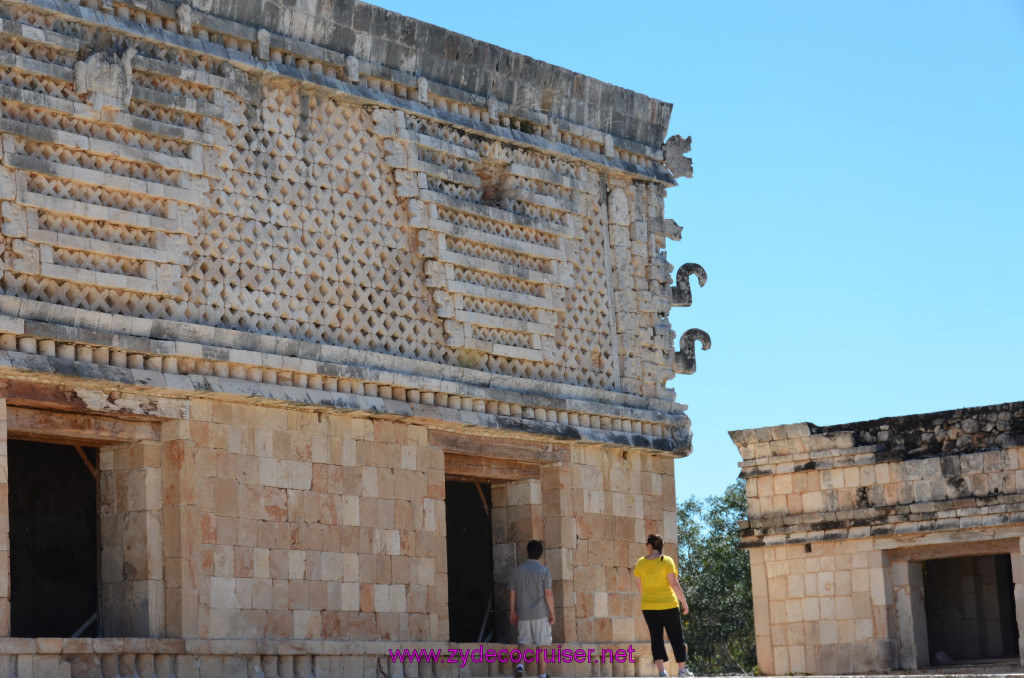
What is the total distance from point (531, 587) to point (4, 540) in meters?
4.12

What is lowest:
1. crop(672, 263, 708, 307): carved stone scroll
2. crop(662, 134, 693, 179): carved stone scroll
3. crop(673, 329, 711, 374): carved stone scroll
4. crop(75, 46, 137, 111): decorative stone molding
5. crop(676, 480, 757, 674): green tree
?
crop(676, 480, 757, 674): green tree

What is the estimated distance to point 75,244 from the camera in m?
10.4

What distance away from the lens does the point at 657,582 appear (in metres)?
11.4

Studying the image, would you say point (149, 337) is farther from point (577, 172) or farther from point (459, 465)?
point (577, 172)

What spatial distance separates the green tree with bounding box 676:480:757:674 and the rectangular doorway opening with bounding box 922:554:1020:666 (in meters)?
9.36

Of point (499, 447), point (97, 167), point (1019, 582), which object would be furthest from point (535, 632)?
point (1019, 582)

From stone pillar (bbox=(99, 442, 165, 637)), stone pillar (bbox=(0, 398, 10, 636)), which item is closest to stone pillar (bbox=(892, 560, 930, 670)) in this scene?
stone pillar (bbox=(99, 442, 165, 637))

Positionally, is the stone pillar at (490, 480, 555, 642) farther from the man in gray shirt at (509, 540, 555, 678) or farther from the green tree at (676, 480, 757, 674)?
the green tree at (676, 480, 757, 674)

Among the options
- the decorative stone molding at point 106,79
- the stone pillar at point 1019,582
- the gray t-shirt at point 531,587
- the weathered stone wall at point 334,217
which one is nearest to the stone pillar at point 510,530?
the weathered stone wall at point 334,217

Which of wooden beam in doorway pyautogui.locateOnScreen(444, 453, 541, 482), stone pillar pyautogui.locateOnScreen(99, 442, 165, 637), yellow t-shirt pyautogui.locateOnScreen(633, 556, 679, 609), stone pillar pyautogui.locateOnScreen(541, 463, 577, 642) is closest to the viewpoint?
stone pillar pyautogui.locateOnScreen(99, 442, 165, 637)

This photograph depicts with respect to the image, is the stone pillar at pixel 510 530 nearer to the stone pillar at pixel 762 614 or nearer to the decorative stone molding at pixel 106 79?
the stone pillar at pixel 762 614

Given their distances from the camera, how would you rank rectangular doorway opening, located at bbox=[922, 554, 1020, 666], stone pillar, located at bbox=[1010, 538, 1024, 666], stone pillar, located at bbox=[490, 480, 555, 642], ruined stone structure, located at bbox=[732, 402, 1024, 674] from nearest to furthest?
stone pillar, located at bbox=[490, 480, 555, 642] → stone pillar, located at bbox=[1010, 538, 1024, 666] → ruined stone structure, located at bbox=[732, 402, 1024, 674] → rectangular doorway opening, located at bbox=[922, 554, 1020, 666]

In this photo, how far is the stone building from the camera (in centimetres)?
1041

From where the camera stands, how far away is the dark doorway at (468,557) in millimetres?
14141
